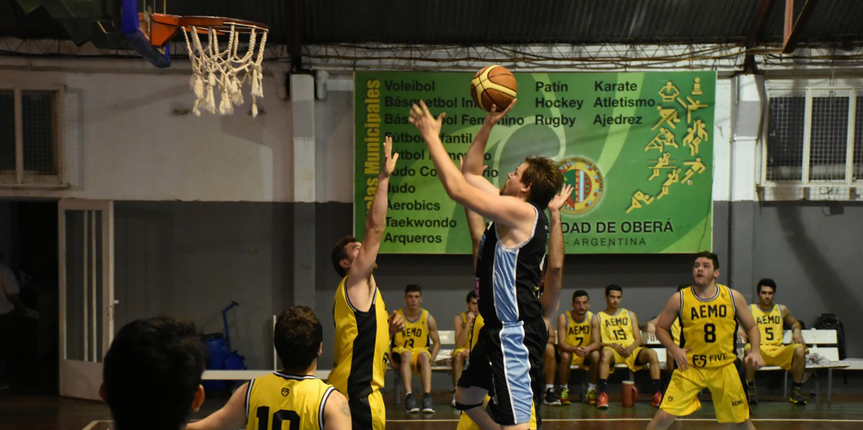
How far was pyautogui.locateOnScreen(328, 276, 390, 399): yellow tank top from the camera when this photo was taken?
4.14 metres

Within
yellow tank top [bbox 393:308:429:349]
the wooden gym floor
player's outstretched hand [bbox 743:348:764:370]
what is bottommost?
the wooden gym floor

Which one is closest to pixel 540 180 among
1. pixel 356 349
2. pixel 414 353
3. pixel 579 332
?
pixel 356 349

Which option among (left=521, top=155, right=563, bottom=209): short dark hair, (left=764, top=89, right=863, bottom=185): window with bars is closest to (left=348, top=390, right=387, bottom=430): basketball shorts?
(left=521, top=155, right=563, bottom=209): short dark hair

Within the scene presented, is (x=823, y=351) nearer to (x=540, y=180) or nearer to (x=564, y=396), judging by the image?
(x=564, y=396)

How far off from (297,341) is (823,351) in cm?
784

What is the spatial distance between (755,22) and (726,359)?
4.71 metres

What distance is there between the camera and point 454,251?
903 centimetres

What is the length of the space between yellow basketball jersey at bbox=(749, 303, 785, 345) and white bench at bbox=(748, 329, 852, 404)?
0.62 ft

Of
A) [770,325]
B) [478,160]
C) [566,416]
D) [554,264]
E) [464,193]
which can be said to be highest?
[478,160]

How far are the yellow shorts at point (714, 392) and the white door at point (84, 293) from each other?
614 cm

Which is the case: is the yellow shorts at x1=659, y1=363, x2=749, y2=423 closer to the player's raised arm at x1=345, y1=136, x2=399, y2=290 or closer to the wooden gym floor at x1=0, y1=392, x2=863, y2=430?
the wooden gym floor at x1=0, y1=392, x2=863, y2=430

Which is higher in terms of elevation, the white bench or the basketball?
the basketball

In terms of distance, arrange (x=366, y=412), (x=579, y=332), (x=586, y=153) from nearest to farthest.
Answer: (x=366, y=412) < (x=579, y=332) < (x=586, y=153)

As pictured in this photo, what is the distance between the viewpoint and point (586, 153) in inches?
355
